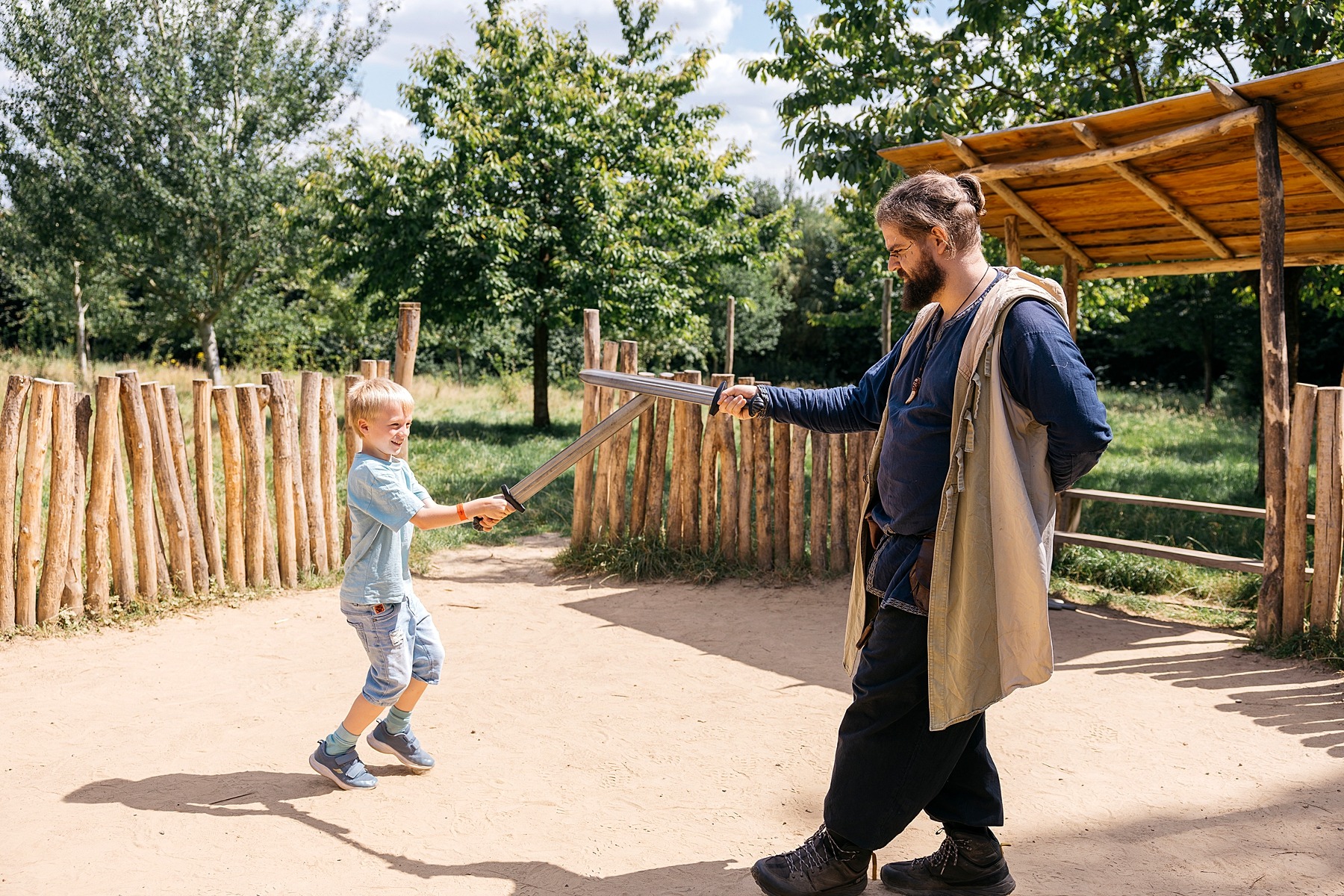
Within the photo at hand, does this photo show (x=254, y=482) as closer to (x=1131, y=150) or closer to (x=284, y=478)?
(x=284, y=478)

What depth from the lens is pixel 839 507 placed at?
6.98m

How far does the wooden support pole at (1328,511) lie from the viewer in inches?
203

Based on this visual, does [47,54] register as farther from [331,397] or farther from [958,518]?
[958,518]

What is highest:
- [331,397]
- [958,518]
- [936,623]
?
[331,397]

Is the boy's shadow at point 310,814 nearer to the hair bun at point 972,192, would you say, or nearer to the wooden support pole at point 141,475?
the hair bun at point 972,192

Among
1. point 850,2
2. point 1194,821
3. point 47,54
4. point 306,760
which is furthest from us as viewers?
point 47,54

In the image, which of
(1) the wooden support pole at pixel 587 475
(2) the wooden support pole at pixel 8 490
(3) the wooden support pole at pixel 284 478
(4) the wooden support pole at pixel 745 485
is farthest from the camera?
(1) the wooden support pole at pixel 587 475

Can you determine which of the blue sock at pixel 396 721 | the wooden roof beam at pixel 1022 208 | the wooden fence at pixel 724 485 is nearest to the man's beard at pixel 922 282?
the blue sock at pixel 396 721

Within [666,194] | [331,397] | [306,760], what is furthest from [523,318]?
[306,760]

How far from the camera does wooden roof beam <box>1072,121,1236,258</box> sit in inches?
220

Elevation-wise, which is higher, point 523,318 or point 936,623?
point 523,318

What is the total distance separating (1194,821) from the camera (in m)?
3.47

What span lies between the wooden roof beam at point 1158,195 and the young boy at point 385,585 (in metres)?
3.99

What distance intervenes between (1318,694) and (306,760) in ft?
14.6
